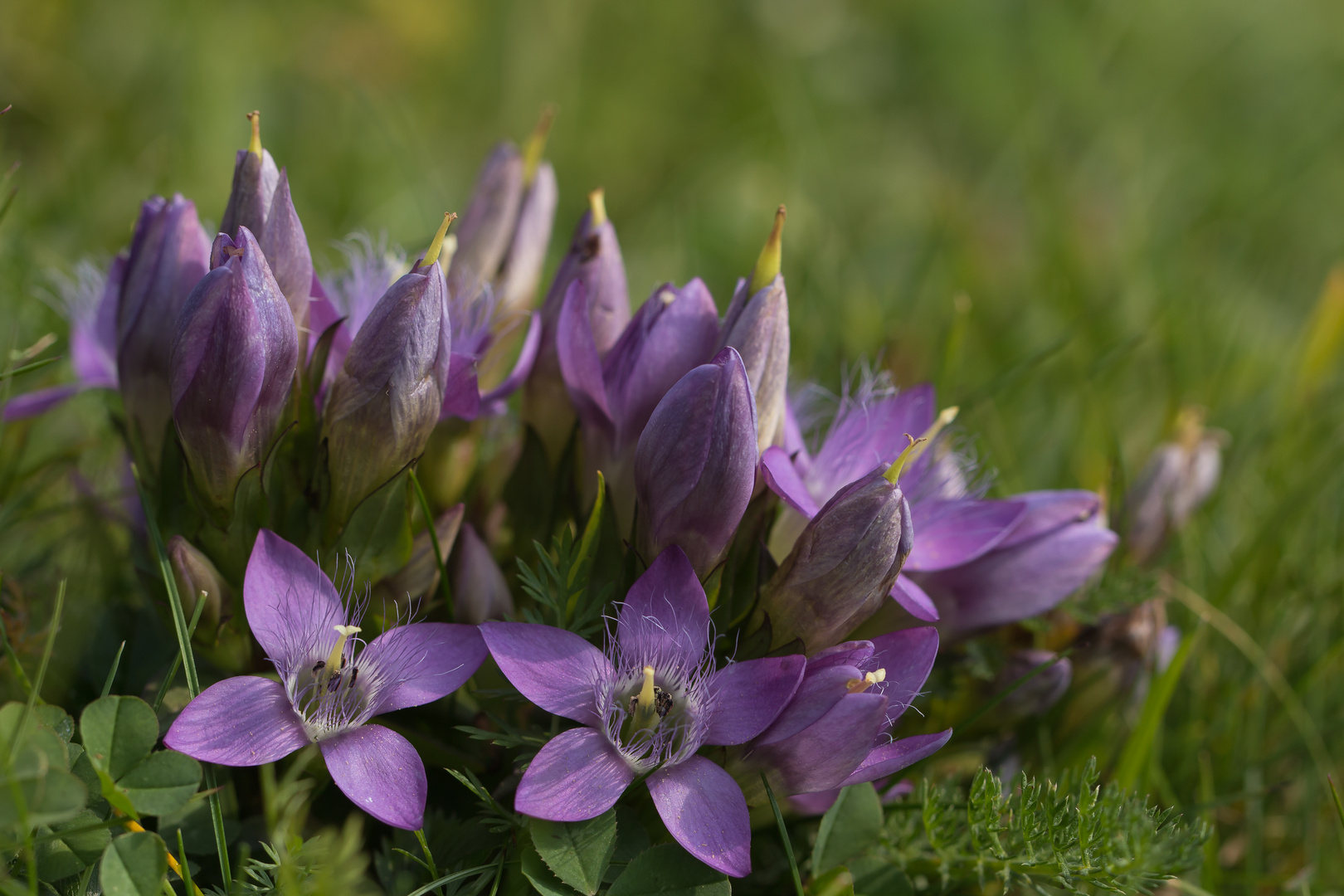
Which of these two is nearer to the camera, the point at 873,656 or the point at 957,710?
the point at 873,656

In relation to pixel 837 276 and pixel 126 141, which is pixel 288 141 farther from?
pixel 837 276

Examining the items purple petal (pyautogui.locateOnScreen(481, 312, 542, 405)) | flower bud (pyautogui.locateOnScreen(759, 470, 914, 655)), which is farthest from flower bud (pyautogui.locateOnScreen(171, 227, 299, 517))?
flower bud (pyautogui.locateOnScreen(759, 470, 914, 655))

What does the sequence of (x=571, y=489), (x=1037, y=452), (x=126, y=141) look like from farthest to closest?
(x=126, y=141)
(x=1037, y=452)
(x=571, y=489)

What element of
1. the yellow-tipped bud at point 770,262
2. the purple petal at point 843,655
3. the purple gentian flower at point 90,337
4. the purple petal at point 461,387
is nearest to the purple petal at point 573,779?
the purple petal at point 843,655

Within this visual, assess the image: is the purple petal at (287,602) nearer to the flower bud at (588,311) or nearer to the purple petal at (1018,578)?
the flower bud at (588,311)

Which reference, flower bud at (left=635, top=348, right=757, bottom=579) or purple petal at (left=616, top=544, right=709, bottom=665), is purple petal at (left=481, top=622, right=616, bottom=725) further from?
flower bud at (left=635, top=348, right=757, bottom=579)

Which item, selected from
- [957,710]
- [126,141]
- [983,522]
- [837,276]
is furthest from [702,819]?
[126,141]

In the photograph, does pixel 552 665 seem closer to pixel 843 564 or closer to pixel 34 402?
pixel 843 564

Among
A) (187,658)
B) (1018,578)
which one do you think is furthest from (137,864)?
(1018,578)
